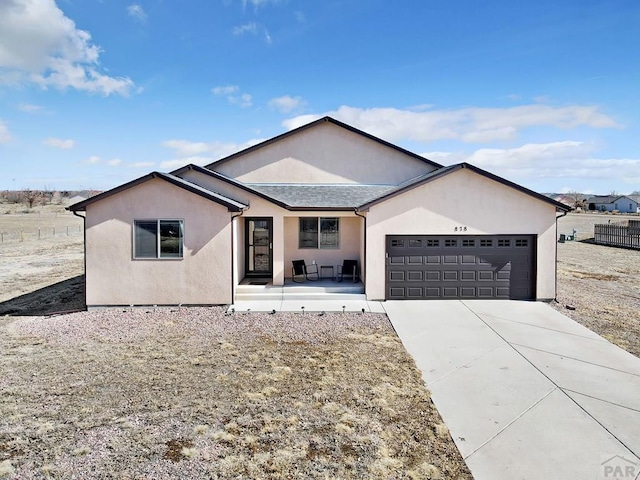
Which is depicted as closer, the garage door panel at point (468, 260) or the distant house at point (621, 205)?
the garage door panel at point (468, 260)

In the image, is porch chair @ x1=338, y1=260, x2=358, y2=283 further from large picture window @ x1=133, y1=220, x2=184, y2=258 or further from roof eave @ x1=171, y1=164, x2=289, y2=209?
large picture window @ x1=133, y1=220, x2=184, y2=258

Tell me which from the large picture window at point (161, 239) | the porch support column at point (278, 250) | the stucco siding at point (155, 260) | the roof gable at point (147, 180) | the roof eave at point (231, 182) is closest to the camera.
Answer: the roof gable at point (147, 180)

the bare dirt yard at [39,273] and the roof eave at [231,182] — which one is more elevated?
the roof eave at [231,182]

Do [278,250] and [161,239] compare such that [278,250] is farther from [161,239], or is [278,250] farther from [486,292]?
[486,292]

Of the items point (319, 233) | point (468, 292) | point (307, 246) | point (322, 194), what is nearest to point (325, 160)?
point (322, 194)

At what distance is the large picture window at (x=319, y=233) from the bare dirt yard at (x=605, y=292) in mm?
7617

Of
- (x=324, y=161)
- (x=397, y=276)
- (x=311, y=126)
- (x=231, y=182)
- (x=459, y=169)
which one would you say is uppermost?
(x=311, y=126)

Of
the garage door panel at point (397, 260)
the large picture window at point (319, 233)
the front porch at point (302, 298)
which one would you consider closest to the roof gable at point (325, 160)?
the large picture window at point (319, 233)

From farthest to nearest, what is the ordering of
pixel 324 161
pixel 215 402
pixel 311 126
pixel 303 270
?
pixel 324 161 → pixel 311 126 → pixel 303 270 → pixel 215 402

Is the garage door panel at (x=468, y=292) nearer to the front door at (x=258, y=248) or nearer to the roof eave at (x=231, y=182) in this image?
the roof eave at (x=231, y=182)

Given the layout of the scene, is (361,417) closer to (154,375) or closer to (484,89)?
(154,375)

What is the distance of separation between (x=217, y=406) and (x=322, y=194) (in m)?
9.54

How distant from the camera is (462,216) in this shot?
474 inches

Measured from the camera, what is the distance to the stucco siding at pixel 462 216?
1201 cm
